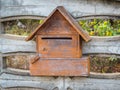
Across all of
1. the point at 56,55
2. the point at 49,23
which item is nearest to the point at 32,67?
the point at 56,55

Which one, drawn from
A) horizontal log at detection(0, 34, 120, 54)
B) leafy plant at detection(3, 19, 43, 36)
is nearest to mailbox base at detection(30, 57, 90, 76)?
horizontal log at detection(0, 34, 120, 54)

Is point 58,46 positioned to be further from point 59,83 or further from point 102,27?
point 102,27

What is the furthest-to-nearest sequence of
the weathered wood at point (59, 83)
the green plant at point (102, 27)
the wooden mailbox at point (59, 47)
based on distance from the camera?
1. the green plant at point (102, 27)
2. the weathered wood at point (59, 83)
3. the wooden mailbox at point (59, 47)

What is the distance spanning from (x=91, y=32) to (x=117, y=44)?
334 millimetres

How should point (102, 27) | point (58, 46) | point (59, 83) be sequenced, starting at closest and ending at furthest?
point (58, 46), point (59, 83), point (102, 27)

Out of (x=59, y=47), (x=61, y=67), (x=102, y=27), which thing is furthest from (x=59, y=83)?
(x=102, y=27)

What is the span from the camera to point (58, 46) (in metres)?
1.93

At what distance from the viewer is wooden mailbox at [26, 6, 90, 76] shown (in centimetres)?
191

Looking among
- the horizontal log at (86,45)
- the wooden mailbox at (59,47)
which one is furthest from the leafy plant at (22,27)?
the wooden mailbox at (59,47)

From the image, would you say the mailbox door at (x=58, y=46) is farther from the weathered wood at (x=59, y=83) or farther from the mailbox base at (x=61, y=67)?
the weathered wood at (x=59, y=83)

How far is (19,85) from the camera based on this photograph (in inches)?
84.5

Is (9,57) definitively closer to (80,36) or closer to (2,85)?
(2,85)

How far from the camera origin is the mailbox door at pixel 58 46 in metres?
1.92

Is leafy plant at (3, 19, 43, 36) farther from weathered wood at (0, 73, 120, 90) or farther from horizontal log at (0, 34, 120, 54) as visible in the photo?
weathered wood at (0, 73, 120, 90)
